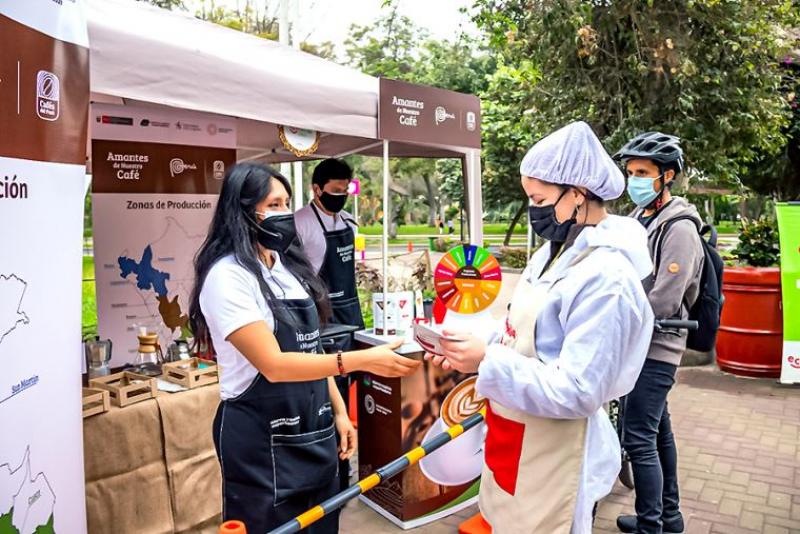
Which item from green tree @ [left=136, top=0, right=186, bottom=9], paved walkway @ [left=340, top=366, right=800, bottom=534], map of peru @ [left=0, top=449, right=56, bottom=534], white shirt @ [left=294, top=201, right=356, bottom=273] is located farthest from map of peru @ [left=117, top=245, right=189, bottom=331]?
green tree @ [left=136, top=0, right=186, bottom=9]

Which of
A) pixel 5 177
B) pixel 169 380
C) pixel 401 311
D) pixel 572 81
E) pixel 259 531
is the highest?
pixel 572 81

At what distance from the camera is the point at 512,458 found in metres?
2.00

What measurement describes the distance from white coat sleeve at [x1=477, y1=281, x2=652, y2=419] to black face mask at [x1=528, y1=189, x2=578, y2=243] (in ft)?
0.97

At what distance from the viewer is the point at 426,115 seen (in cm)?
433

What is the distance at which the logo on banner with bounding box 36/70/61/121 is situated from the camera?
6.62ft

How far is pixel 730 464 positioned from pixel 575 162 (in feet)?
12.5

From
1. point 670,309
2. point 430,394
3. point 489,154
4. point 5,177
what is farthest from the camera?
point 489,154

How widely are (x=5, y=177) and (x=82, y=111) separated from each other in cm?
49

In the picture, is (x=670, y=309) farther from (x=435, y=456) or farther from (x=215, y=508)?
(x=215, y=508)

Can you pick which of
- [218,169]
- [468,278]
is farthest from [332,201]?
[468,278]

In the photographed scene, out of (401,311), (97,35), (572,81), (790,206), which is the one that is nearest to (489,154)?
(572,81)

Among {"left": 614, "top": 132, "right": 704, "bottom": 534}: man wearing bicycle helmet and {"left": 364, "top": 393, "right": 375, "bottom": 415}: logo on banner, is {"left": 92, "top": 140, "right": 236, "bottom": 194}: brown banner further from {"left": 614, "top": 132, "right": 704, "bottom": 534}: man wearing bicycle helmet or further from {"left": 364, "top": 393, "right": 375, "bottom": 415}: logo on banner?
{"left": 614, "top": 132, "right": 704, "bottom": 534}: man wearing bicycle helmet

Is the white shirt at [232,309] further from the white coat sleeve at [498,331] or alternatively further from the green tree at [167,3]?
the green tree at [167,3]

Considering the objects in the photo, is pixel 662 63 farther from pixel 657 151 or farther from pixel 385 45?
pixel 385 45
